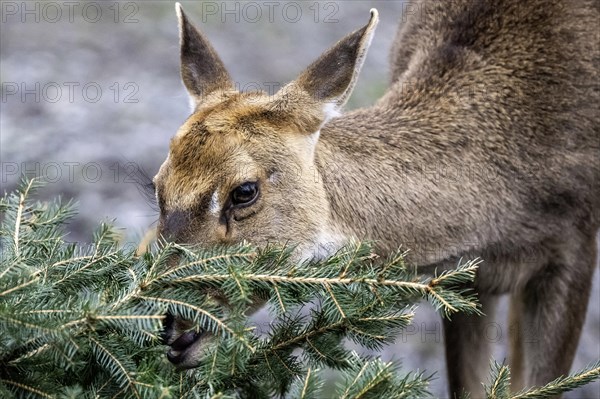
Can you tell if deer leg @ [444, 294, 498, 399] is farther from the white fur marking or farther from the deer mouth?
the deer mouth

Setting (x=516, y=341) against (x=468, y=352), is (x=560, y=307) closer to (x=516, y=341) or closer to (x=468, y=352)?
(x=516, y=341)

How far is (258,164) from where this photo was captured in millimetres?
4141

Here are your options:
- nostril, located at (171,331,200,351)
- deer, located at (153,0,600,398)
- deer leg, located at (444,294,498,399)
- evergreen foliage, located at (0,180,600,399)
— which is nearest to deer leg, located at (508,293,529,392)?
deer, located at (153,0,600,398)

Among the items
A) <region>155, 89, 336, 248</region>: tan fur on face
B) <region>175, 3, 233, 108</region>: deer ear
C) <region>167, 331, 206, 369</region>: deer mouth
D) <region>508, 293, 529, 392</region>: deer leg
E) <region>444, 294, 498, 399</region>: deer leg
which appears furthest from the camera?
<region>444, 294, 498, 399</region>: deer leg

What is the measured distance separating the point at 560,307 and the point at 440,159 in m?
1.09

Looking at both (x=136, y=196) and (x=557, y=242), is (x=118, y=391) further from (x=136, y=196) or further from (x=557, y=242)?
(x=136, y=196)

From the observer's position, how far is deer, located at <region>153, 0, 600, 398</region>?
4.11 metres

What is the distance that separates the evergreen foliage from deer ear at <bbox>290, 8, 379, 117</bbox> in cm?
107

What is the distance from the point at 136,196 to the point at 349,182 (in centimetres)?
374

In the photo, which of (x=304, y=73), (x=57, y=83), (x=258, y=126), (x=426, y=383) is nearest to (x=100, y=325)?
(x=426, y=383)

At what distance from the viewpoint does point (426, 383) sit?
2881mm

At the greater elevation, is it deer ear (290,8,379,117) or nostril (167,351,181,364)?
deer ear (290,8,379,117)

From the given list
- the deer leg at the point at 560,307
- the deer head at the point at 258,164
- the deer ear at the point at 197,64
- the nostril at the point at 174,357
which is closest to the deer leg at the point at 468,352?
the deer leg at the point at 560,307

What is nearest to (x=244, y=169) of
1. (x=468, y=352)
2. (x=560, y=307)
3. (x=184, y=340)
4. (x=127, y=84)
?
(x=184, y=340)
